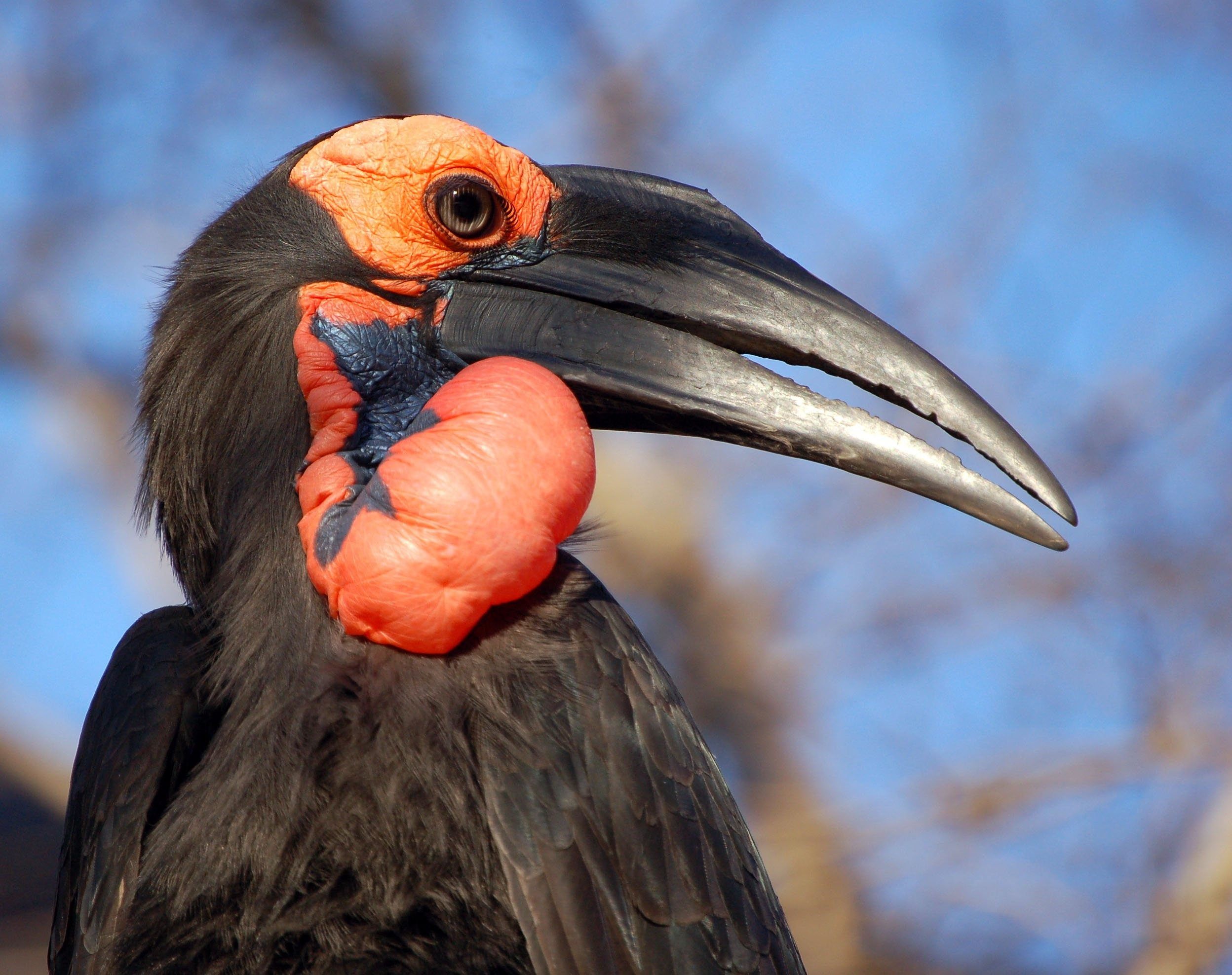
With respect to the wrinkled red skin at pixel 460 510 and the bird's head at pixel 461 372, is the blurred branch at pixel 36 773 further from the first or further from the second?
the wrinkled red skin at pixel 460 510

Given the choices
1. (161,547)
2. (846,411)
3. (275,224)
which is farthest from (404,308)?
(846,411)

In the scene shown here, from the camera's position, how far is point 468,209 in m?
2.52

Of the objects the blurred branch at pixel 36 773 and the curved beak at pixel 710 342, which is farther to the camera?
the blurred branch at pixel 36 773

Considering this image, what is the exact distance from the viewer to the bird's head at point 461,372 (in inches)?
86.3

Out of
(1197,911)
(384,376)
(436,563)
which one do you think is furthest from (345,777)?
(1197,911)

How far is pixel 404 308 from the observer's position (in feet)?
8.21

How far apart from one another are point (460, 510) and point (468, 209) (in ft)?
2.15

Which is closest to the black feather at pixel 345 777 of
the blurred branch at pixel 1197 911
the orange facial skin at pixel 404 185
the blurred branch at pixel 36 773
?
the orange facial skin at pixel 404 185

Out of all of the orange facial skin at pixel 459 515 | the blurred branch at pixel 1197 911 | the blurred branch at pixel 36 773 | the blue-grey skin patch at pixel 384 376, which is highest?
the blue-grey skin patch at pixel 384 376

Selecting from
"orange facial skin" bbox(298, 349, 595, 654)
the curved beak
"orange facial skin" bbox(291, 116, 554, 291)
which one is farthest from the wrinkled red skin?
"orange facial skin" bbox(291, 116, 554, 291)

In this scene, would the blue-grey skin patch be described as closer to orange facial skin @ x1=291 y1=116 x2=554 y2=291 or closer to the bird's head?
the bird's head

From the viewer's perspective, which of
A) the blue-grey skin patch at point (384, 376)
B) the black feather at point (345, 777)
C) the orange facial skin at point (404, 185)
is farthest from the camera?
the orange facial skin at point (404, 185)

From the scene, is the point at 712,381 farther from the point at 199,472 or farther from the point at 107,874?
the point at 107,874

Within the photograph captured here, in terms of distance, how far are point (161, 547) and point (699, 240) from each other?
1.13 m
